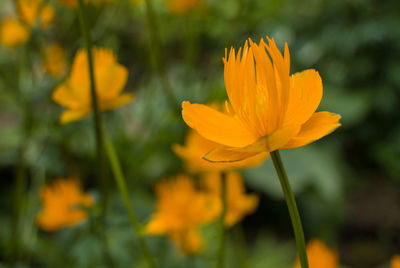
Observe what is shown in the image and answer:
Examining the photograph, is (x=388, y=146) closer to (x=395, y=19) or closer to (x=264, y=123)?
(x=395, y=19)

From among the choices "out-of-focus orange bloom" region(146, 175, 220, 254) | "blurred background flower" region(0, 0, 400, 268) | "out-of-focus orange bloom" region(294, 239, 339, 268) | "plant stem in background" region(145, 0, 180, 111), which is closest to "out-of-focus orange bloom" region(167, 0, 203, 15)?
"blurred background flower" region(0, 0, 400, 268)

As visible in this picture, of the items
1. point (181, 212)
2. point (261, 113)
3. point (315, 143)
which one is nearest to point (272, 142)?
point (261, 113)

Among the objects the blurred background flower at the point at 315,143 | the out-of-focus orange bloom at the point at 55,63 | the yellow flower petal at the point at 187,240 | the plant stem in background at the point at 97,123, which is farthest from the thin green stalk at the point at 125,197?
the blurred background flower at the point at 315,143

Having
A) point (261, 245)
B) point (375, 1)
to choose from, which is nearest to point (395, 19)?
point (375, 1)

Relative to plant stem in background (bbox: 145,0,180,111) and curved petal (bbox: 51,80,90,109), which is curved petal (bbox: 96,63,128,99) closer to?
curved petal (bbox: 51,80,90,109)

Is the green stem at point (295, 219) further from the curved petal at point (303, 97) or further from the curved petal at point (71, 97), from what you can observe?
the curved petal at point (71, 97)

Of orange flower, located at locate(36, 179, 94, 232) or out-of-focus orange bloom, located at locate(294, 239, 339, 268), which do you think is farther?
orange flower, located at locate(36, 179, 94, 232)
